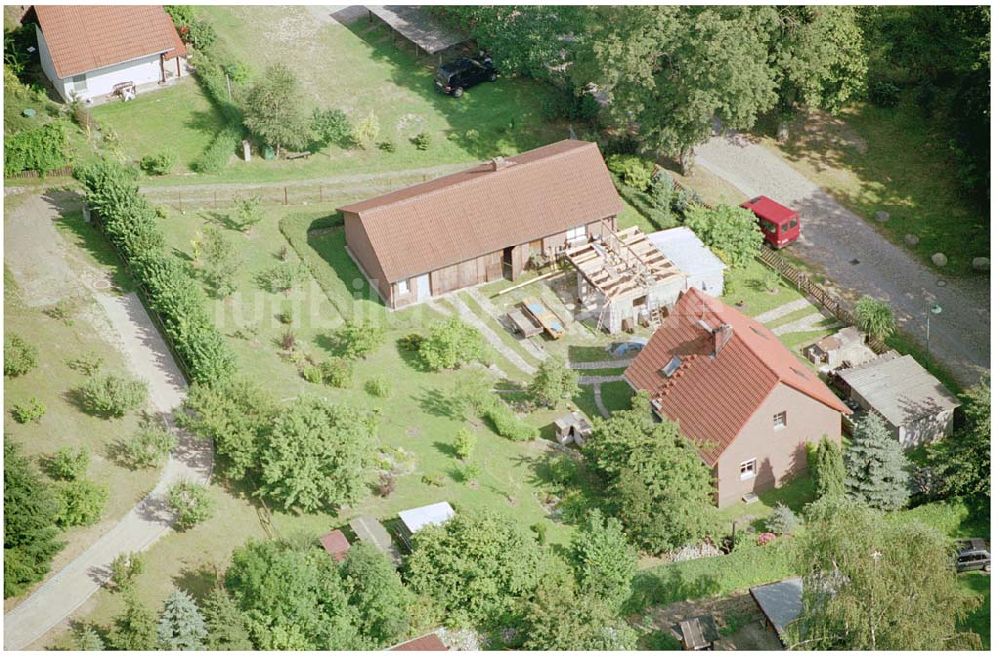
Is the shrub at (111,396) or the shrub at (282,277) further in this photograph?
the shrub at (282,277)

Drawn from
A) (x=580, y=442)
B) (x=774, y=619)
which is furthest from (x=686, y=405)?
(x=774, y=619)

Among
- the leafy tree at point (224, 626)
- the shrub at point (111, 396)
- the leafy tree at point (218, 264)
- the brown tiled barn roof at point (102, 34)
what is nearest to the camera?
the leafy tree at point (224, 626)

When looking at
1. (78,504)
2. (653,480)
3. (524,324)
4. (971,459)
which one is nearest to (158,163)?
(524,324)

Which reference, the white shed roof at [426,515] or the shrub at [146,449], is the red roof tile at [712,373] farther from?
the shrub at [146,449]

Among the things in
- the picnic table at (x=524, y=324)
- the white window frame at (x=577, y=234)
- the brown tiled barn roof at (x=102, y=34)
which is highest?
the brown tiled barn roof at (x=102, y=34)

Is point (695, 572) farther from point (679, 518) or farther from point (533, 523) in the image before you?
point (533, 523)

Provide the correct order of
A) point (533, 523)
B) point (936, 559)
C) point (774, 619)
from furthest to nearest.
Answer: point (533, 523), point (774, 619), point (936, 559)

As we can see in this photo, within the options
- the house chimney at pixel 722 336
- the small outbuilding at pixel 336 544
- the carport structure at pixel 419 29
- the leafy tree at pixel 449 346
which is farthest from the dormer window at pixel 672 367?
the carport structure at pixel 419 29

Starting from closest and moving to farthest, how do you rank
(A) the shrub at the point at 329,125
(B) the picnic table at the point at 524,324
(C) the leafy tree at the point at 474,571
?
(C) the leafy tree at the point at 474,571 → (B) the picnic table at the point at 524,324 → (A) the shrub at the point at 329,125
